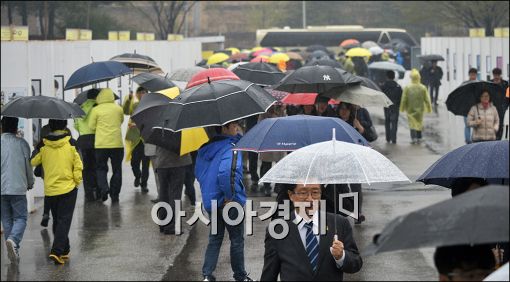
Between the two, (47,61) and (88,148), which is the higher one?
(47,61)

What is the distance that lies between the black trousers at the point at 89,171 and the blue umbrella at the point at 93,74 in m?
0.94

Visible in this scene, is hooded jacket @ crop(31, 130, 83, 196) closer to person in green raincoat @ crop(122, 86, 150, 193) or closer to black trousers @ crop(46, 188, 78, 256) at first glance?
black trousers @ crop(46, 188, 78, 256)

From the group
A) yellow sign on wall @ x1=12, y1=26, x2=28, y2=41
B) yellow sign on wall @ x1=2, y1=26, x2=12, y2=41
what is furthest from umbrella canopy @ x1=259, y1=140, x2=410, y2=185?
yellow sign on wall @ x1=12, y1=26, x2=28, y2=41

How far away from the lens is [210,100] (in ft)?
35.7

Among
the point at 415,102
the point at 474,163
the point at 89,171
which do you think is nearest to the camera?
the point at 474,163

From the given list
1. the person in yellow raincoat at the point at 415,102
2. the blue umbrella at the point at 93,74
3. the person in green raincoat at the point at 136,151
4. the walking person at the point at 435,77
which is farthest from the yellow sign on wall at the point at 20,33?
the walking person at the point at 435,77

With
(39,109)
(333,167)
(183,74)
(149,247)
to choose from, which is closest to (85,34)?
(183,74)

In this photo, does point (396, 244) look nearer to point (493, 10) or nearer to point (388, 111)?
Answer: point (388, 111)

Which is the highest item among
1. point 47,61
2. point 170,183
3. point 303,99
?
point 47,61

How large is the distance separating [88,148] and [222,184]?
6.28 meters

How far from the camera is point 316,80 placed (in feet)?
49.7

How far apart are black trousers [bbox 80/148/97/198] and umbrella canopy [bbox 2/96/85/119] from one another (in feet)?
12.1

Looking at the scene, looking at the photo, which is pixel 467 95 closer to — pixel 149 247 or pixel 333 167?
pixel 149 247

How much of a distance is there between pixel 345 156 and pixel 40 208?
9.10 metres
